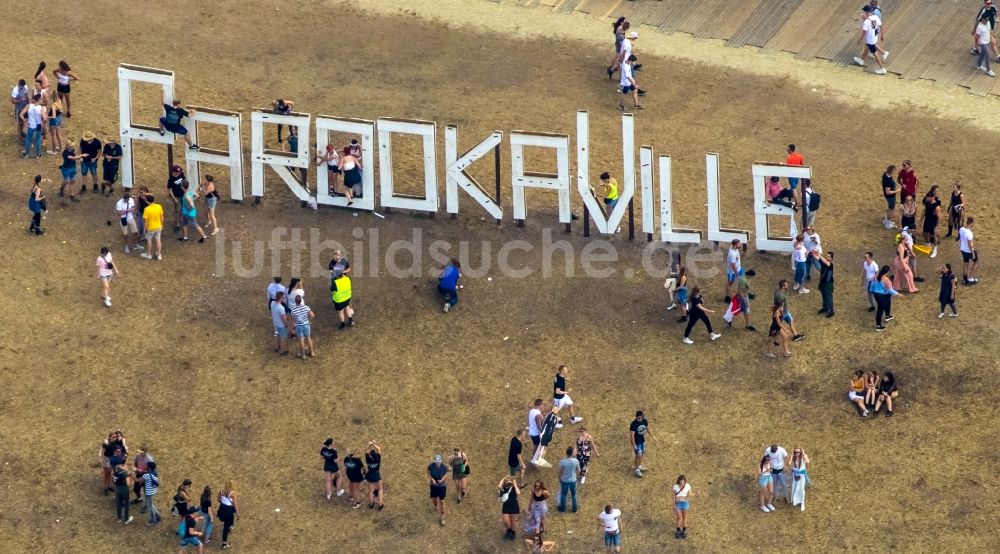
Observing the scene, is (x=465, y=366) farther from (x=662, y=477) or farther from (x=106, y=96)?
(x=106, y=96)

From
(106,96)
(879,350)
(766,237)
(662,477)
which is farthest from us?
(106,96)

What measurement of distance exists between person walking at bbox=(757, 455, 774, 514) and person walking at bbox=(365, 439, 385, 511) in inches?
328

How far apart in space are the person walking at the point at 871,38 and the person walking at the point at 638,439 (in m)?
18.7

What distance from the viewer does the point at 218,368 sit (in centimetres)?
4200

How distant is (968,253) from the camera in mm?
43719

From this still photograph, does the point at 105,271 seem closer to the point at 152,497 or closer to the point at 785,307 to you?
the point at 152,497

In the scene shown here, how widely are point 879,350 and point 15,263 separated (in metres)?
A: 21.8

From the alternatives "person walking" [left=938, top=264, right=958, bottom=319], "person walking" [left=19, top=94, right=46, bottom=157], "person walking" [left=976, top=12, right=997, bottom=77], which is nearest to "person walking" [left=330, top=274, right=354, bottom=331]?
"person walking" [left=19, top=94, right=46, bottom=157]

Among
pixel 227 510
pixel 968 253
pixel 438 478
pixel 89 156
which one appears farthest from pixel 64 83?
pixel 968 253

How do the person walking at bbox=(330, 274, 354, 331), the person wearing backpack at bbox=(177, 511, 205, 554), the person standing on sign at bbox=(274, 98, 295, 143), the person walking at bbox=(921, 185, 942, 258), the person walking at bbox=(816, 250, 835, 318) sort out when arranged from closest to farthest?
the person wearing backpack at bbox=(177, 511, 205, 554) < the person walking at bbox=(330, 274, 354, 331) < the person walking at bbox=(816, 250, 835, 318) < the person walking at bbox=(921, 185, 942, 258) < the person standing on sign at bbox=(274, 98, 295, 143)

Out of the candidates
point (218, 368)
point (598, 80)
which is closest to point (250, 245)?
point (218, 368)

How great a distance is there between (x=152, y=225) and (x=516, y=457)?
484 inches

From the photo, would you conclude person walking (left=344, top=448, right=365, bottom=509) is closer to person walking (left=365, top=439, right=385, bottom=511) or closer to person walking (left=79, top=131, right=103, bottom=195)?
person walking (left=365, top=439, right=385, bottom=511)

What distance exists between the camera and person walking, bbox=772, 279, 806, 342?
137 feet
